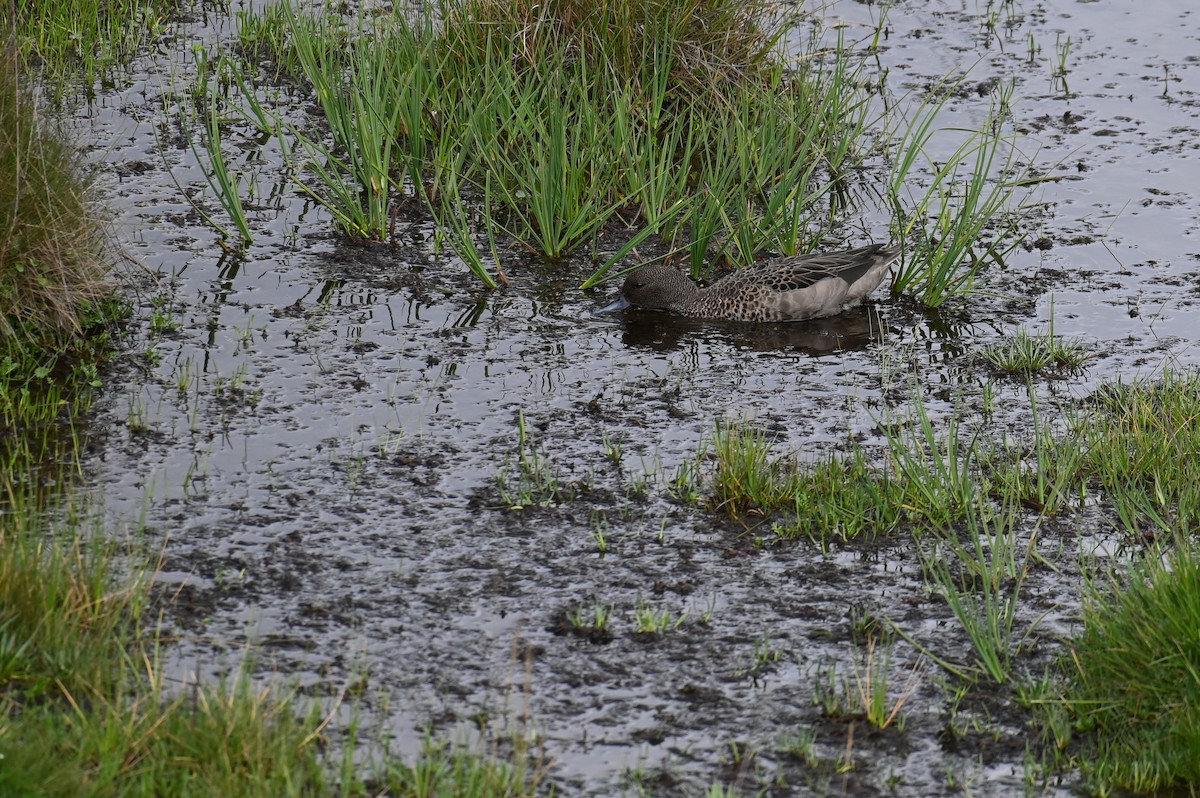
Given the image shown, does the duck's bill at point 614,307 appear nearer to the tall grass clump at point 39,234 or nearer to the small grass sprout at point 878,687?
the tall grass clump at point 39,234

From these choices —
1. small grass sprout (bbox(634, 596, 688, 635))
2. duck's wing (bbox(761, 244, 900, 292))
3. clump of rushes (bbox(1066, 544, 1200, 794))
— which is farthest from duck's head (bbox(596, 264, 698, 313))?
clump of rushes (bbox(1066, 544, 1200, 794))

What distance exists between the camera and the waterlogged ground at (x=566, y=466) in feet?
13.8

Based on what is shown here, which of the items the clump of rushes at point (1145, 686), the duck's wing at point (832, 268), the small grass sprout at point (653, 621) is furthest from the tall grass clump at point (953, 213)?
the small grass sprout at point (653, 621)

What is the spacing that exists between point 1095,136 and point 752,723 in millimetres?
6898

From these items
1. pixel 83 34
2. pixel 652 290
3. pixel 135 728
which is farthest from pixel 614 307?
pixel 83 34

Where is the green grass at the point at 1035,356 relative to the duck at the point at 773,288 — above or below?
below

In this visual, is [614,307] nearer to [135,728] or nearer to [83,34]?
[135,728]

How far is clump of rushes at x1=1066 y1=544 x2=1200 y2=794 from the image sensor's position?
393cm

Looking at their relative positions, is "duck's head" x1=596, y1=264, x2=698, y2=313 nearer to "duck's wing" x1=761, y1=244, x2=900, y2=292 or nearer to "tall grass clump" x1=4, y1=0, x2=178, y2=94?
"duck's wing" x1=761, y1=244, x2=900, y2=292

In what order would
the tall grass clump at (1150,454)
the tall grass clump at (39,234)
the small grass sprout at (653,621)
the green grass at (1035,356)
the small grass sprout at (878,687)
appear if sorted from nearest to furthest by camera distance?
1. the small grass sprout at (878,687)
2. the small grass sprout at (653,621)
3. the tall grass clump at (1150,454)
4. the tall grass clump at (39,234)
5. the green grass at (1035,356)

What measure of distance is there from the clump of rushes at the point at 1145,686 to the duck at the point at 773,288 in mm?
3412

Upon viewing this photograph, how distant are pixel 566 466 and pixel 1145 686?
2.51 metres

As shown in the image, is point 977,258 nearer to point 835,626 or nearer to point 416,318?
point 416,318

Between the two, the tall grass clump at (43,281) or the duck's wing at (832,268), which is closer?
the tall grass clump at (43,281)
